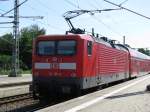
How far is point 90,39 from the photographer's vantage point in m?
18.1

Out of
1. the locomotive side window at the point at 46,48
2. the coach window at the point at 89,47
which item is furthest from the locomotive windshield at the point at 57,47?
the coach window at the point at 89,47

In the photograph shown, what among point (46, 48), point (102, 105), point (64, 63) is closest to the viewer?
point (102, 105)

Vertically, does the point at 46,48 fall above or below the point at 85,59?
above

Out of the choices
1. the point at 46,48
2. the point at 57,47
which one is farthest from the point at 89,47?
the point at 46,48

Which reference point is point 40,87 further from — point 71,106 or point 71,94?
point 71,106

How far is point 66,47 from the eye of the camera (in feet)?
57.5

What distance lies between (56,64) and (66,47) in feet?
2.63

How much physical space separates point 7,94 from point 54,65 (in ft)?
18.7

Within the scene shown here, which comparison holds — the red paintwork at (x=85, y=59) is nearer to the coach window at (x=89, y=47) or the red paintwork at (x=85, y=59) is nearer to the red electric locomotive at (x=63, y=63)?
the red electric locomotive at (x=63, y=63)

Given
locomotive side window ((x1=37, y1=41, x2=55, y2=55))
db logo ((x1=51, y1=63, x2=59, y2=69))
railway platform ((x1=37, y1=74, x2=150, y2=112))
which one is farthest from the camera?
locomotive side window ((x1=37, y1=41, x2=55, y2=55))

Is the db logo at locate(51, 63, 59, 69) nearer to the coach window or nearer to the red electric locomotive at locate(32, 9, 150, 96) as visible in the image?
the red electric locomotive at locate(32, 9, 150, 96)

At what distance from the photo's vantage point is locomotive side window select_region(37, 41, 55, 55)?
17766 millimetres

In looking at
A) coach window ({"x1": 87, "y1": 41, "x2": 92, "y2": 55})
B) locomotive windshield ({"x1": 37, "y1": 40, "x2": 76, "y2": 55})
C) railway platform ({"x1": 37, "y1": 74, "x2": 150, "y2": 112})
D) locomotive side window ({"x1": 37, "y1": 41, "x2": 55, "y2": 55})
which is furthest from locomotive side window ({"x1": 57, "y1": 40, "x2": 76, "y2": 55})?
railway platform ({"x1": 37, "y1": 74, "x2": 150, "y2": 112})

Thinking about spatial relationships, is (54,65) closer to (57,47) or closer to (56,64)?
(56,64)
